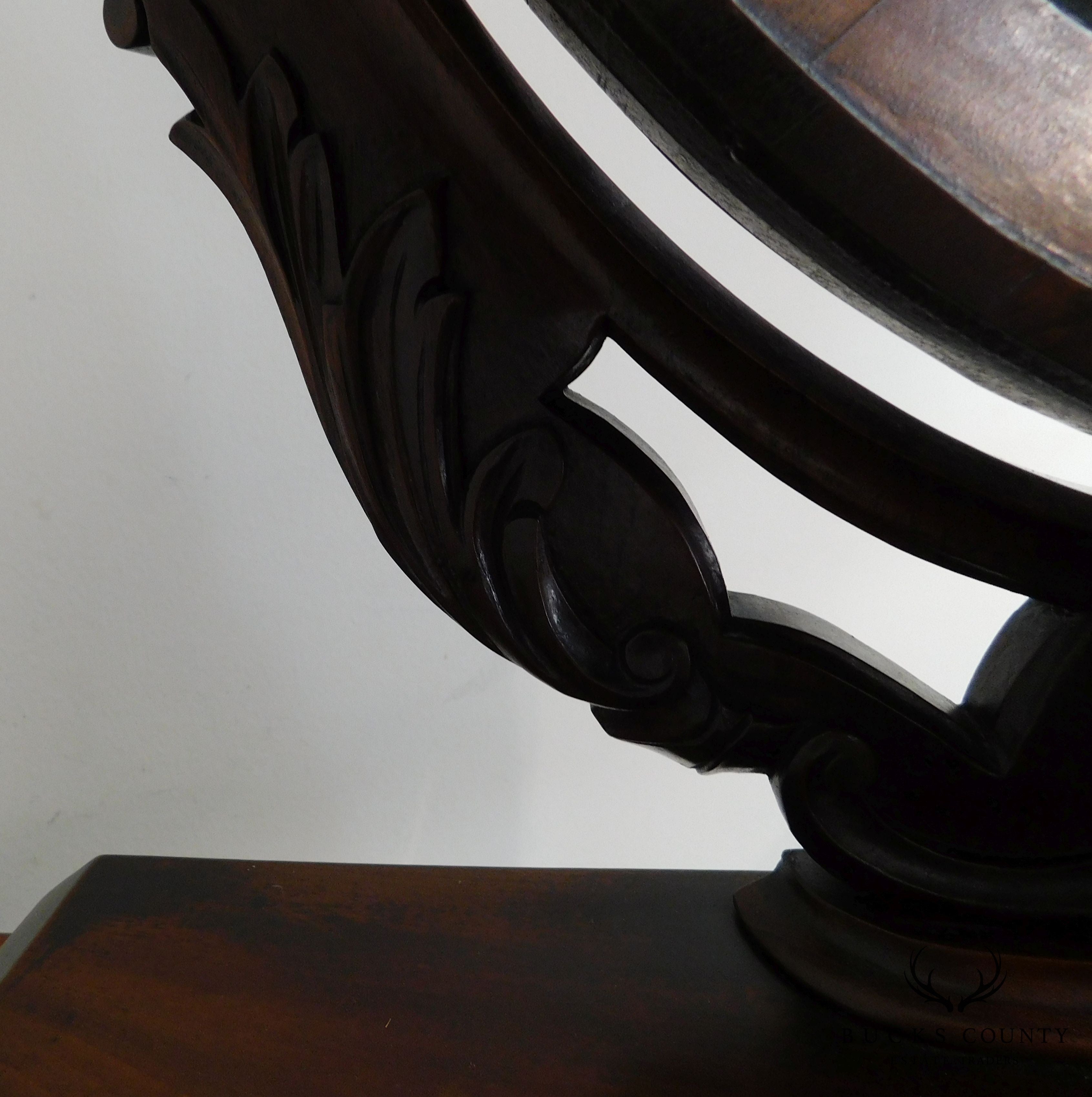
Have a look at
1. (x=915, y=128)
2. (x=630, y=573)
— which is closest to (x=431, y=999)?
(x=630, y=573)

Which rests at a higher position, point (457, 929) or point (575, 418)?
point (575, 418)

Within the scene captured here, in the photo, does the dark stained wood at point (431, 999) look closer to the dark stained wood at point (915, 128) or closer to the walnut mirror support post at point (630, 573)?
the walnut mirror support post at point (630, 573)

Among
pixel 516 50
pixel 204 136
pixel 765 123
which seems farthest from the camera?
pixel 516 50

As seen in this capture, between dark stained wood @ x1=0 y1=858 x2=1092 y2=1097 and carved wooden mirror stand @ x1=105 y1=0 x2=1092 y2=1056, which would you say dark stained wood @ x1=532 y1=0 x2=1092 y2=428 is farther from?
dark stained wood @ x1=0 y1=858 x2=1092 y2=1097

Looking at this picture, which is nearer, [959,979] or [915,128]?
[915,128]

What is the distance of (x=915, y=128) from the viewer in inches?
6.9

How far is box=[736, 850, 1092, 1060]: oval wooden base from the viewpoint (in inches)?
10.9

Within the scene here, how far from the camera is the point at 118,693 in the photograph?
0.66 metres

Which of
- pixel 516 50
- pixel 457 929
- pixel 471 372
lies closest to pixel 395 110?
pixel 471 372

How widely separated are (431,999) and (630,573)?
141 mm

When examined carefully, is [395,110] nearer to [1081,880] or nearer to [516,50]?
[1081,880]

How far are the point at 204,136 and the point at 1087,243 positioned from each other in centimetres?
21

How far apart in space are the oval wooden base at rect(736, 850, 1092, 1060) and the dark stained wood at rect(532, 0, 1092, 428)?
0.17 m

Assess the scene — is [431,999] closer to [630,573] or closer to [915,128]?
[630,573]
